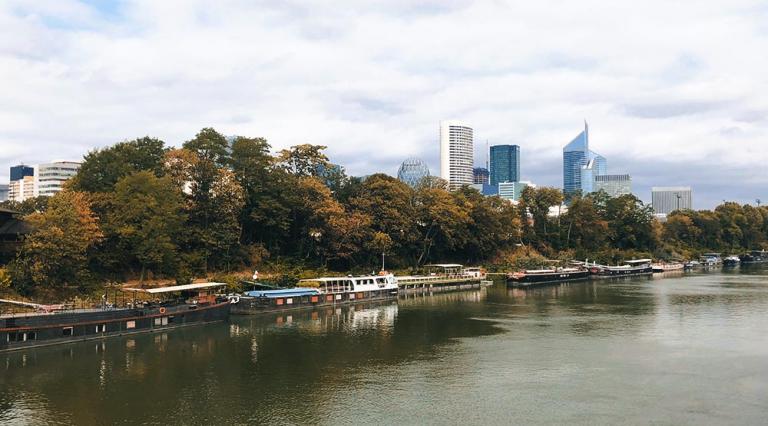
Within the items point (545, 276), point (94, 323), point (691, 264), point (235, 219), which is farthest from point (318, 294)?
point (691, 264)

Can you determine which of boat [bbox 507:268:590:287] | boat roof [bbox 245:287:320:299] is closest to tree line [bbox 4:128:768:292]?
boat roof [bbox 245:287:320:299]

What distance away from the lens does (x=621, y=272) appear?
144000 mm

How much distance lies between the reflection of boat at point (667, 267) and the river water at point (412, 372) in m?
85.6

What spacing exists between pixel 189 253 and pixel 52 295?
73.9 ft

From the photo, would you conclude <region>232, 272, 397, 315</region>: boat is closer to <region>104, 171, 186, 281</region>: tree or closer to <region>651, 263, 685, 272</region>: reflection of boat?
<region>104, 171, 186, 281</region>: tree

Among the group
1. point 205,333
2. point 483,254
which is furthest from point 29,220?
point 483,254

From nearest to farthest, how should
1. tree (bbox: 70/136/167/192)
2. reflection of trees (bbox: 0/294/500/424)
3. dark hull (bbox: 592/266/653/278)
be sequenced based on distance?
reflection of trees (bbox: 0/294/500/424) < tree (bbox: 70/136/167/192) < dark hull (bbox: 592/266/653/278)

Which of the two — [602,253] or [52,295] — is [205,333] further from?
[602,253]

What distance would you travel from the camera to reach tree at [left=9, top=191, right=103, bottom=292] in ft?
205

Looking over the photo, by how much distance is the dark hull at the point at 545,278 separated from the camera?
379ft

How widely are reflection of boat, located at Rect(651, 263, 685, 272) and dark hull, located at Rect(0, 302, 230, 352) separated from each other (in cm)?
12389

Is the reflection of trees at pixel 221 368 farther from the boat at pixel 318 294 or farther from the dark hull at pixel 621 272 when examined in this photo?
the dark hull at pixel 621 272

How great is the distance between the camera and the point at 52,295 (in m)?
64.9

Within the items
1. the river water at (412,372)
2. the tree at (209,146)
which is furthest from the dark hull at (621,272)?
the tree at (209,146)
